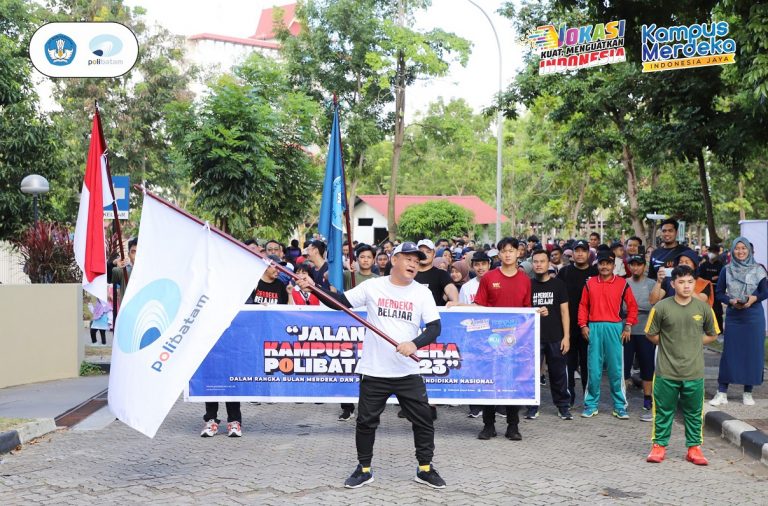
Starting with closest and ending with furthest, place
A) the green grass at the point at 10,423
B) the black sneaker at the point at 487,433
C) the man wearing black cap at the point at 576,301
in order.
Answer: the green grass at the point at 10,423, the black sneaker at the point at 487,433, the man wearing black cap at the point at 576,301

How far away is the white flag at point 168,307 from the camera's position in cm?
659

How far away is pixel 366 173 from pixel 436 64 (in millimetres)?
8336

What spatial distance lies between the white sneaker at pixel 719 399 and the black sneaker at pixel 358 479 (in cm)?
514

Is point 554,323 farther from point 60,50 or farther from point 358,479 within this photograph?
point 60,50

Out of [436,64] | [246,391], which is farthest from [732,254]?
[436,64]

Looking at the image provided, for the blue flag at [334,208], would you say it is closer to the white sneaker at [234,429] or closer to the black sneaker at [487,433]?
the white sneaker at [234,429]

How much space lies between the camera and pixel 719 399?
1045cm

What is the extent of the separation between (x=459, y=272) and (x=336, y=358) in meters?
4.41

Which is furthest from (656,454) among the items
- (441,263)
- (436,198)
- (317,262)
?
(436,198)

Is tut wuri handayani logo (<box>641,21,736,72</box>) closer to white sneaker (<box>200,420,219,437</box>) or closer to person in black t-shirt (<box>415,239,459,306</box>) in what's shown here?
person in black t-shirt (<box>415,239,459,306</box>)

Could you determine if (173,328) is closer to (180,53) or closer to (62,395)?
(62,395)

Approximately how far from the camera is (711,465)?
310 inches

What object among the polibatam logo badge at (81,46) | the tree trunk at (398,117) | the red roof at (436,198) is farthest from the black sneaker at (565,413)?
the red roof at (436,198)

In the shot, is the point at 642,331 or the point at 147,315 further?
the point at 642,331
